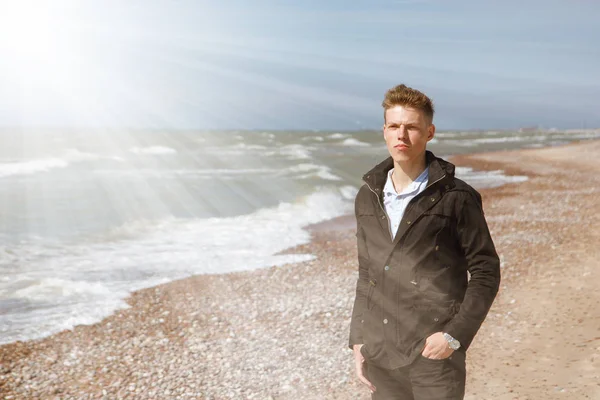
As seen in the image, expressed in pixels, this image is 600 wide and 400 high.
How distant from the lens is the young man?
3.12 metres

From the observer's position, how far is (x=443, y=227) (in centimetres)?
313

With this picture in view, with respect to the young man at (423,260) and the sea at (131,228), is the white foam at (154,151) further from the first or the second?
the young man at (423,260)

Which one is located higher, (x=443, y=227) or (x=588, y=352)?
(x=443, y=227)

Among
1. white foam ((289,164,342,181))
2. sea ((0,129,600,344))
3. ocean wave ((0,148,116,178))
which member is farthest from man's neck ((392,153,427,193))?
ocean wave ((0,148,116,178))

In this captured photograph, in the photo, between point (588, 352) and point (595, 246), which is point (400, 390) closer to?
point (588, 352)

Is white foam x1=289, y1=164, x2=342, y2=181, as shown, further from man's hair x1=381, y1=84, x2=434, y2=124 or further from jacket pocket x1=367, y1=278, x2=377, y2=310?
man's hair x1=381, y1=84, x2=434, y2=124

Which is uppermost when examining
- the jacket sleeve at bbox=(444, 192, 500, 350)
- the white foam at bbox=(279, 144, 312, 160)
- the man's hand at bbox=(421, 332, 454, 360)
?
the jacket sleeve at bbox=(444, 192, 500, 350)

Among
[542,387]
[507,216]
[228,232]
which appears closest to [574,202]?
[507,216]

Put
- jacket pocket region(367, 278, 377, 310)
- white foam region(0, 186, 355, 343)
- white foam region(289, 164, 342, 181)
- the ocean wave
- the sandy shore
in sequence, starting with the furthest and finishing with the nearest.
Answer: the ocean wave, white foam region(289, 164, 342, 181), white foam region(0, 186, 355, 343), the sandy shore, jacket pocket region(367, 278, 377, 310)

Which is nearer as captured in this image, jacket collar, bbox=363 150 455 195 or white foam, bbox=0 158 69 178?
jacket collar, bbox=363 150 455 195

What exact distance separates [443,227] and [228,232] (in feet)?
55.3

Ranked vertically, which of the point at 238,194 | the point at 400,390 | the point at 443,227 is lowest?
the point at 238,194

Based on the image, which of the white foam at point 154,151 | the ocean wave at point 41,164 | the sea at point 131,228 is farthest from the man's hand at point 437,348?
the white foam at point 154,151

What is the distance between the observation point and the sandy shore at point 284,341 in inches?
301
